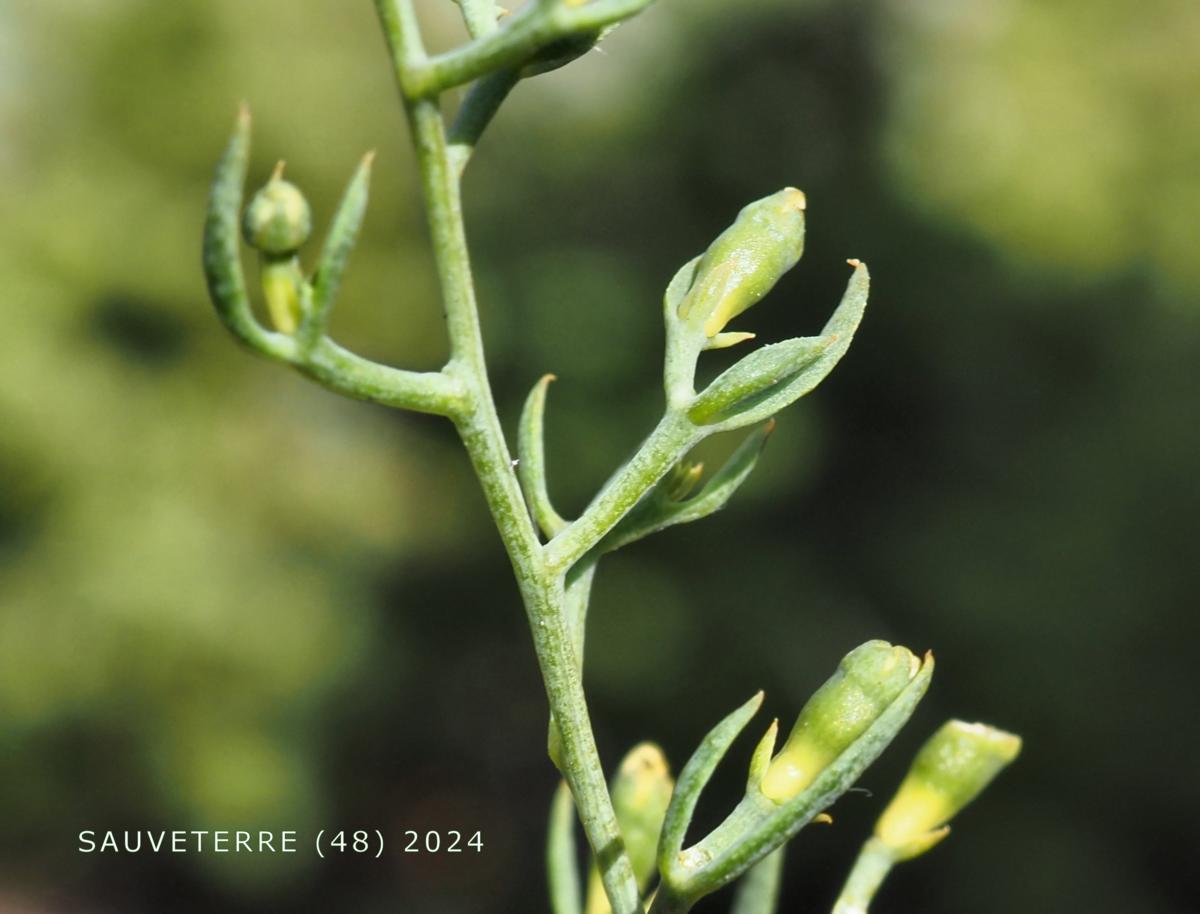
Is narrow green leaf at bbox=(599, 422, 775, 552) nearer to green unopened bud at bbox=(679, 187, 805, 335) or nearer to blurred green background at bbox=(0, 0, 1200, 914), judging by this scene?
green unopened bud at bbox=(679, 187, 805, 335)

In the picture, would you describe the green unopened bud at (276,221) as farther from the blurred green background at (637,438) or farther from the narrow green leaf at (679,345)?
→ the blurred green background at (637,438)

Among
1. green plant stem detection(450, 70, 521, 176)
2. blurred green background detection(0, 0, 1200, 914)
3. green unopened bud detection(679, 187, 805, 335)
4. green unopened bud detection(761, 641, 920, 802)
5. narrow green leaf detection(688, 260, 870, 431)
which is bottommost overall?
blurred green background detection(0, 0, 1200, 914)

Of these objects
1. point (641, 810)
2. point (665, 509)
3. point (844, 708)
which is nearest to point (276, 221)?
point (665, 509)

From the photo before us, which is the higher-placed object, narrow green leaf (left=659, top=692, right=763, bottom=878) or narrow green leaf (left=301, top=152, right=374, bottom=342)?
narrow green leaf (left=301, top=152, right=374, bottom=342)

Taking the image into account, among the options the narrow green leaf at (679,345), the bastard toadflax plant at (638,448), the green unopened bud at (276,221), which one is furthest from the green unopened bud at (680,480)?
the green unopened bud at (276,221)

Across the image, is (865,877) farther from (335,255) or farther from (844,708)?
(335,255)

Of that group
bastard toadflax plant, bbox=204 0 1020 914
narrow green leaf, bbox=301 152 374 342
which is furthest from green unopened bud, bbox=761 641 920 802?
narrow green leaf, bbox=301 152 374 342

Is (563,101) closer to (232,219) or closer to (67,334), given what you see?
(67,334)
